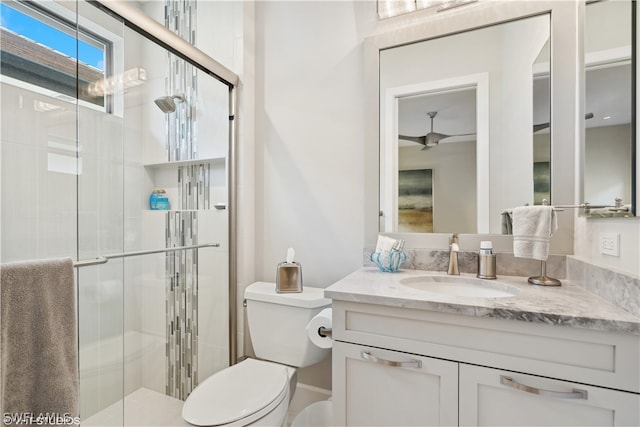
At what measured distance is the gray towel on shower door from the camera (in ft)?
2.50

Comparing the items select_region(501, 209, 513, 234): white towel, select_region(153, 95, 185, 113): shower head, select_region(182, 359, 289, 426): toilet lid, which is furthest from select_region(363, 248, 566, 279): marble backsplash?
select_region(153, 95, 185, 113): shower head

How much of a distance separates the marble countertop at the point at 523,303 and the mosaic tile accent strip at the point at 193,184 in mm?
1112

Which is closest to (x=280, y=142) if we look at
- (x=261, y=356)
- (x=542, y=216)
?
(x=261, y=356)

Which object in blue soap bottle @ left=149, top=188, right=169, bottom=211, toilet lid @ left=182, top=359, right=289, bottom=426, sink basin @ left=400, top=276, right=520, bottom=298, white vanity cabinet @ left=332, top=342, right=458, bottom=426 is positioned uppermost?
blue soap bottle @ left=149, top=188, right=169, bottom=211

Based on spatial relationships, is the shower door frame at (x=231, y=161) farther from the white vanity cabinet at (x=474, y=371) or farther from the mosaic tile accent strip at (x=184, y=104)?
the white vanity cabinet at (x=474, y=371)

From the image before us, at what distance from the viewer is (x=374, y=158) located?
148 cm

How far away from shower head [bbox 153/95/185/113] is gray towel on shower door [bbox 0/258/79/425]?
116cm

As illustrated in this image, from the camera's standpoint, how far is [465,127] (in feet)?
4.33

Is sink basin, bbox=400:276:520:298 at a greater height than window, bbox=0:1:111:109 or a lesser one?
lesser

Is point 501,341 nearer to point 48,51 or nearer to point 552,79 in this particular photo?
point 552,79

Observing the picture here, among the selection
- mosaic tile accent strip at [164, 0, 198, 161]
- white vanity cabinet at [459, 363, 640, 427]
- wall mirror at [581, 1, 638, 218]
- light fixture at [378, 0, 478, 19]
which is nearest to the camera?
white vanity cabinet at [459, 363, 640, 427]

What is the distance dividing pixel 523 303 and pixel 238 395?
104 cm

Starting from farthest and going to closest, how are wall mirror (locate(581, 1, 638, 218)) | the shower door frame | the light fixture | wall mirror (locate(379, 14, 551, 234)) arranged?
the shower door frame < the light fixture < wall mirror (locate(379, 14, 551, 234)) < wall mirror (locate(581, 1, 638, 218))

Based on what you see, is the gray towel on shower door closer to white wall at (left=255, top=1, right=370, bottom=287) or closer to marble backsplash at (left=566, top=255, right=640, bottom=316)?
white wall at (left=255, top=1, right=370, bottom=287)
